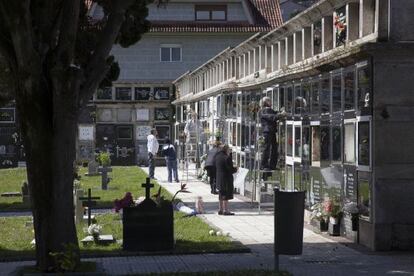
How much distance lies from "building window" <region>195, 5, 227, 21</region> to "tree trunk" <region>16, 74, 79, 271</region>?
45044 millimetres

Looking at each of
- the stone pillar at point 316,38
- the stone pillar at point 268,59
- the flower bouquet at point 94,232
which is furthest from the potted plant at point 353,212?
the stone pillar at point 268,59

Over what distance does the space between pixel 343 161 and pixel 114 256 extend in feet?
15.0

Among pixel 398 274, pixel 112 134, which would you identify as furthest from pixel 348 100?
pixel 112 134

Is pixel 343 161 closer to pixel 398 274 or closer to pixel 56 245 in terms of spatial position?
pixel 398 274

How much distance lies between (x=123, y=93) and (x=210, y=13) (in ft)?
27.6

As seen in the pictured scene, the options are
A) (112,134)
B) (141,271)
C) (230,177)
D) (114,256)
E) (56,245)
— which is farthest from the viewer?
(112,134)

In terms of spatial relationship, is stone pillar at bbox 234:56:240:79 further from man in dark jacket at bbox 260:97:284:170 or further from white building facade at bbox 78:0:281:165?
white building facade at bbox 78:0:281:165

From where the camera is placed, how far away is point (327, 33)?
16.4m

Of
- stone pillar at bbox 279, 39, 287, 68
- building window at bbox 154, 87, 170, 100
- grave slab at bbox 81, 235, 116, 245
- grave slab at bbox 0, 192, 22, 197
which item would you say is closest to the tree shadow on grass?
grave slab at bbox 81, 235, 116, 245

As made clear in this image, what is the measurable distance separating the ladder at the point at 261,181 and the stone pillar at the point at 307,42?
10.4 ft

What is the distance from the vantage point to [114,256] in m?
13.0

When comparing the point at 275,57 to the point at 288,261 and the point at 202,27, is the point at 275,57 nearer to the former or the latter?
the point at 288,261

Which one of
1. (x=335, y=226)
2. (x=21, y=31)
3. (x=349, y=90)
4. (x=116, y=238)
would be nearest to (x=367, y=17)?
(x=349, y=90)

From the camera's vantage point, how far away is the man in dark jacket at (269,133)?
19.6 metres
